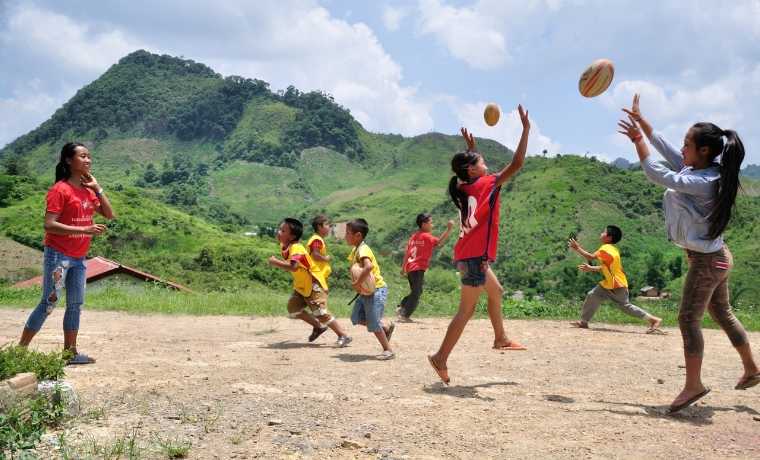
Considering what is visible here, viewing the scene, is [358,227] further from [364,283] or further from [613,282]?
[613,282]

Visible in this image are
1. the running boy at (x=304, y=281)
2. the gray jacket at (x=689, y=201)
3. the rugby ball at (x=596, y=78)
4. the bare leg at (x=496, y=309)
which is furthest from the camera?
the running boy at (x=304, y=281)

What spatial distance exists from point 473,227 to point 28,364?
3.20 meters

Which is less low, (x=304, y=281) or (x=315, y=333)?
(x=304, y=281)

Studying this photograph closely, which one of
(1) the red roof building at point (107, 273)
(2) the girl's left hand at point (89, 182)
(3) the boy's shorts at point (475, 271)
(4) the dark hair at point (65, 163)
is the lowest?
(1) the red roof building at point (107, 273)

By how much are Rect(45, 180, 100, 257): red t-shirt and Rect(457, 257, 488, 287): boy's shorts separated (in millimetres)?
3122

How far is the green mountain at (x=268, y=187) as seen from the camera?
3497 cm

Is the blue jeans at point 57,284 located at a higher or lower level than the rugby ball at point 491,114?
lower

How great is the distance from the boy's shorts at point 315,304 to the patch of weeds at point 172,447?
3.72 m

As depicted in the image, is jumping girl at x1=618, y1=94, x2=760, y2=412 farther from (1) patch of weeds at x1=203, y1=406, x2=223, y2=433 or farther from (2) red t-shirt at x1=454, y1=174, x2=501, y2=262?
(1) patch of weeds at x1=203, y1=406, x2=223, y2=433

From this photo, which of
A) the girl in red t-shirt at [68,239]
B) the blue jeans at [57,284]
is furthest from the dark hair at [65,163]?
the blue jeans at [57,284]

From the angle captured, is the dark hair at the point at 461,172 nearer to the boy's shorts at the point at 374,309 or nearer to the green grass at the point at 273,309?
the boy's shorts at the point at 374,309

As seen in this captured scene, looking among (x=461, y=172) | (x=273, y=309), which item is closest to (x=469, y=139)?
(x=461, y=172)

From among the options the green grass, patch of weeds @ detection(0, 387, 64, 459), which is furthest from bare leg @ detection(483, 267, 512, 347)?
the green grass

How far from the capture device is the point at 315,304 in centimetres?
710
